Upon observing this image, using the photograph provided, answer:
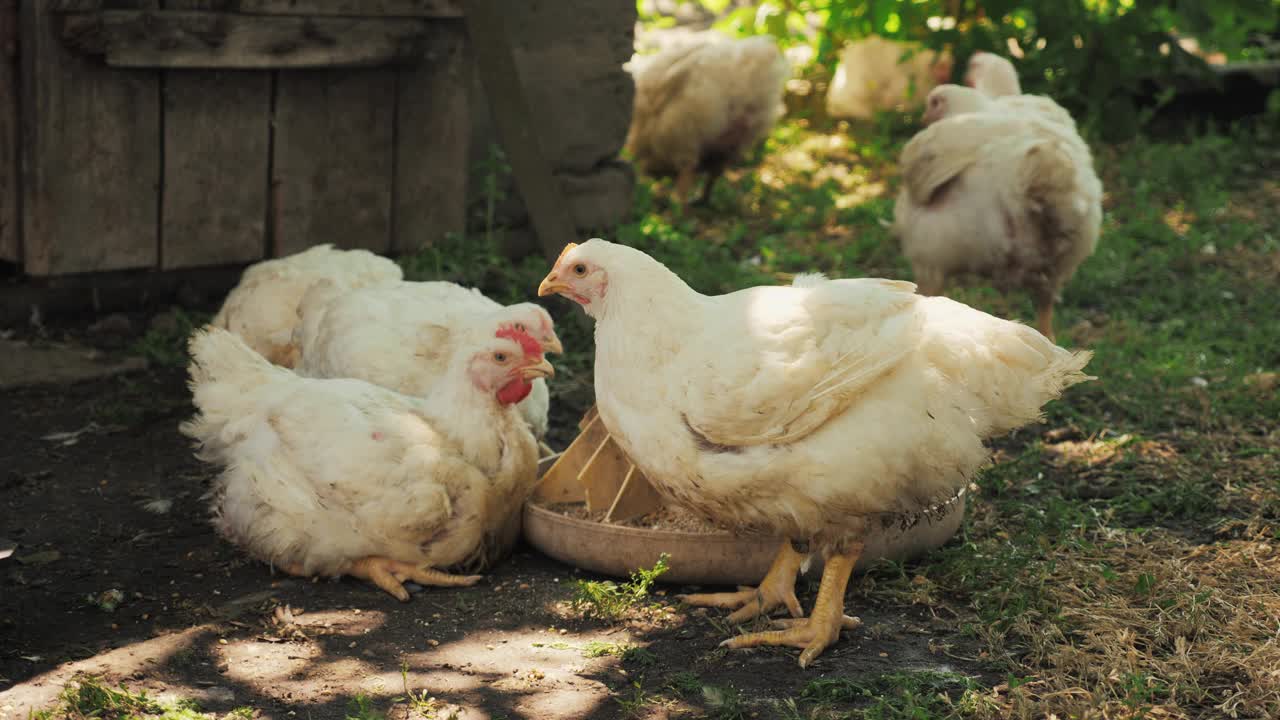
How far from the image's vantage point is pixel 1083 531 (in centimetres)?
425

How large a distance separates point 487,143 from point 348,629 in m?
3.78

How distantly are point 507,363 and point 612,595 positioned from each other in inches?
31.8

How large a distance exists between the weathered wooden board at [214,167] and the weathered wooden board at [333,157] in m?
0.11

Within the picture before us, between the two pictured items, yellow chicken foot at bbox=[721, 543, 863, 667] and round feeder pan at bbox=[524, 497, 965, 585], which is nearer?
yellow chicken foot at bbox=[721, 543, 863, 667]

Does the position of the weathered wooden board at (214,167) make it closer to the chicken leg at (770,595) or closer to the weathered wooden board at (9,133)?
the weathered wooden board at (9,133)

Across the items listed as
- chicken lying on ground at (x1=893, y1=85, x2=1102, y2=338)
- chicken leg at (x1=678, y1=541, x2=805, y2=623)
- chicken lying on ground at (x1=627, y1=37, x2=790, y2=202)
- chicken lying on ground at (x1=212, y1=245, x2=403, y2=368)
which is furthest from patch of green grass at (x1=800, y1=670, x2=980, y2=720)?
chicken lying on ground at (x1=627, y1=37, x2=790, y2=202)

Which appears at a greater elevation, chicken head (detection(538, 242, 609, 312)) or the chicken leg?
chicken head (detection(538, 242, 609, 312))

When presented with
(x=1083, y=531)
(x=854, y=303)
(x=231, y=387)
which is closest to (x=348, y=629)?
(x=231, y=387)

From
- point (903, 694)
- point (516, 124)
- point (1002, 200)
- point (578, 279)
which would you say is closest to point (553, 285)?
point (578, 279)

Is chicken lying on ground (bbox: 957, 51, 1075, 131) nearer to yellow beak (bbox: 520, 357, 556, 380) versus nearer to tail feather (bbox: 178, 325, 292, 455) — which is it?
yellow beak (bbox: 520, 357, 556, 380)

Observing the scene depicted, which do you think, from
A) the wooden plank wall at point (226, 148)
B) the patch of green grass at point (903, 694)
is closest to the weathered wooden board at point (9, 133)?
the wooden plank wall at point (226, 148)

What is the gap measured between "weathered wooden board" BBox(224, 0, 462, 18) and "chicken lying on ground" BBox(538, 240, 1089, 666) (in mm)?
2922

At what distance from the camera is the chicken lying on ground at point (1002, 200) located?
5.62 meters

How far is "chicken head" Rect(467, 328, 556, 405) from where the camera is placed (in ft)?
13.1
